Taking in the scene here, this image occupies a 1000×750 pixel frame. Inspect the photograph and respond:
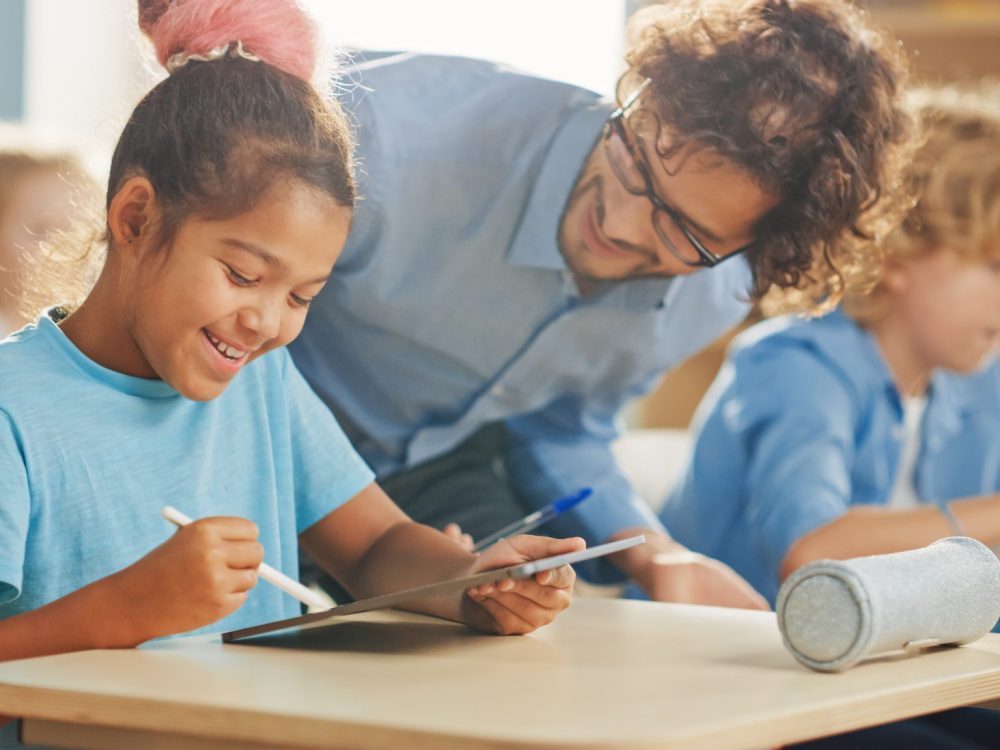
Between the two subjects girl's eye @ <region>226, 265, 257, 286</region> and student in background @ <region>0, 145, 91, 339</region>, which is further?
→ student in background @ <region>0, 145, 91, 339</region>

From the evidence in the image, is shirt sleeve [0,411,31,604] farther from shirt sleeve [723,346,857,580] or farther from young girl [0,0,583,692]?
shirt sleeve [723,346,857,580]

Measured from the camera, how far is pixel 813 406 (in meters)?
1.68

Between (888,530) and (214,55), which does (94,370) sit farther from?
(888,530)

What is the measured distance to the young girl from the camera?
89 cm

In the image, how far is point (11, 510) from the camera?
0.82 meters

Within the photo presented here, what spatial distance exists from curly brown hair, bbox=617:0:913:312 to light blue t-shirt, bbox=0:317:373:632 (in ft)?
1.34

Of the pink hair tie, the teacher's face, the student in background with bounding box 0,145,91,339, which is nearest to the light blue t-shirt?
the pink hair tie

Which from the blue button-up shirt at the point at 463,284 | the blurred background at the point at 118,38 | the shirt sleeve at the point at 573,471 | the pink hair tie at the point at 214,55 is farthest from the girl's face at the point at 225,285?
the blurred background at the point at 118,38

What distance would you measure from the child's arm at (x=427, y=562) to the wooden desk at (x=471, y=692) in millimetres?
23

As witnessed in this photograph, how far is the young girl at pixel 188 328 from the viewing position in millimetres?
886

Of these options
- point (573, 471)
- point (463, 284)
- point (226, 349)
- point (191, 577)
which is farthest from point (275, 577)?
point (573, 471)

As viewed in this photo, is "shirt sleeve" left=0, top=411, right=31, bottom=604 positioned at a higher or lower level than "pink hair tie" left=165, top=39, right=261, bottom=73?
lower

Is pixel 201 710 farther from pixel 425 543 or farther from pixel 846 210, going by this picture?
pixel 846 210

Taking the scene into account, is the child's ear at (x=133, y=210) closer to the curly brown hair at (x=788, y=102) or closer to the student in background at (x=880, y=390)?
the curly brown hair at (x=788, y=102)
